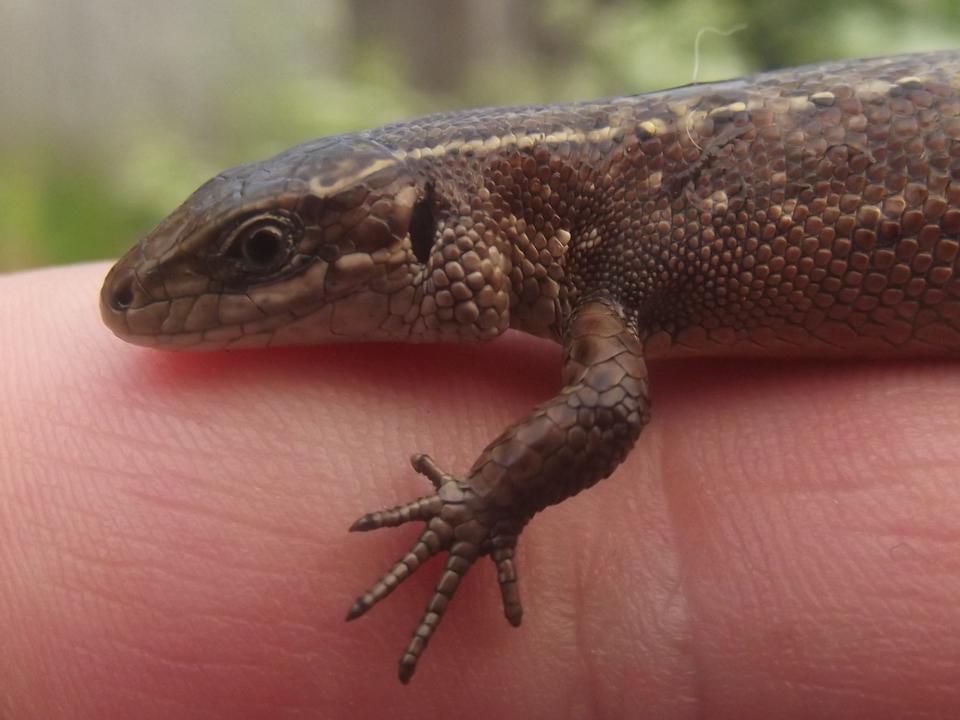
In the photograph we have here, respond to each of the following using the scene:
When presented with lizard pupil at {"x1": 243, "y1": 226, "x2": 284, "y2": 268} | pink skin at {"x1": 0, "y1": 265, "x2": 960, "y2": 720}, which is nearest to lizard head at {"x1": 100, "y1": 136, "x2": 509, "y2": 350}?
lizard pupil at {"x1": 243, "y1": 226, "x2": 284, "y2": 268}

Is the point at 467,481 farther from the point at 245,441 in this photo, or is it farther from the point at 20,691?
the point at 20,691

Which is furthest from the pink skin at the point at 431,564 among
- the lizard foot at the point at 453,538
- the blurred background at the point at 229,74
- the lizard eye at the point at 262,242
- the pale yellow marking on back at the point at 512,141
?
the blurred background at the point at 229,74

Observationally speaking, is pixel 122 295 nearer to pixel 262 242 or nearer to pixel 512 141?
pixel 262 242

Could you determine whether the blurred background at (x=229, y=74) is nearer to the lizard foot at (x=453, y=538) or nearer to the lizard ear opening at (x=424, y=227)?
the lizard ear opening at (x=424, y=227)

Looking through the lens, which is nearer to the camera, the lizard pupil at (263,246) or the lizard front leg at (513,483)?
the lizard front leg at (513,483)

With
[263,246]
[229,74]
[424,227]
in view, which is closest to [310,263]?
[263,246]

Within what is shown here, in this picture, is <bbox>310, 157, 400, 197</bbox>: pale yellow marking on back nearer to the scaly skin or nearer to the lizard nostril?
the scaly skin

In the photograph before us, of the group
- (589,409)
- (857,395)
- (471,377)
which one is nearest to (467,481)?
(589,409)

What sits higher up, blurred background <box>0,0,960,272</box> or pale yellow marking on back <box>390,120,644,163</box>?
blurred background <box>0,0,960,272</box>
